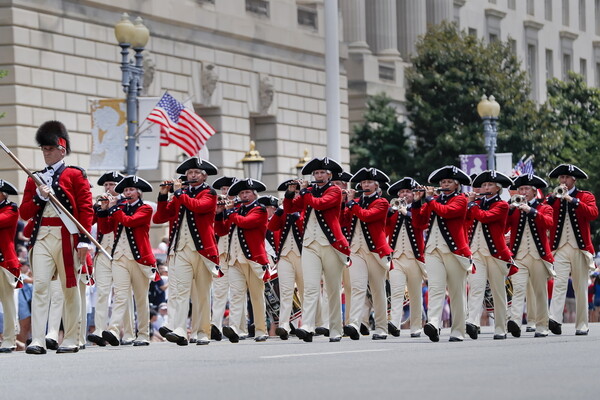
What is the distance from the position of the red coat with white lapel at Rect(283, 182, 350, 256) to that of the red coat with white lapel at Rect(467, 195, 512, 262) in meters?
1.38

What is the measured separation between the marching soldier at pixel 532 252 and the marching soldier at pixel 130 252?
3918 mm

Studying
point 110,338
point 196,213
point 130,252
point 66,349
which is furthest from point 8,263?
point 66,349

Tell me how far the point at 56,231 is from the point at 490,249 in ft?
16.4

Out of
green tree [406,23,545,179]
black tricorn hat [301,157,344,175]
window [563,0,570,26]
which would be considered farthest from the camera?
window [563,0,570,26]

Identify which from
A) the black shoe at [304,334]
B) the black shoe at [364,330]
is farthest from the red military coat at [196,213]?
the black shoe at [364,330]

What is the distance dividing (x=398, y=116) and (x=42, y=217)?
3638cm

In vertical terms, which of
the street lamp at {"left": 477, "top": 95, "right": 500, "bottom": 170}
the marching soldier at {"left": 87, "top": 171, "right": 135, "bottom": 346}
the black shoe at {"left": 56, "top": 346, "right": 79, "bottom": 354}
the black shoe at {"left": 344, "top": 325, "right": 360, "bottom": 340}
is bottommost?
the black shoe at {"left": 56, "top": 346, "right": 79, "bottom": 354}

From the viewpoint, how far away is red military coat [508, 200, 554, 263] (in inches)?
795

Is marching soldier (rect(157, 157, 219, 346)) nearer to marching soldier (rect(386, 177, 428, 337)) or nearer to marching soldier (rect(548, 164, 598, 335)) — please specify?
marching soldier (rect(386, 177, 428, 337))

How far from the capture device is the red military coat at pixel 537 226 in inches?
795

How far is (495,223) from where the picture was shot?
19.6 m

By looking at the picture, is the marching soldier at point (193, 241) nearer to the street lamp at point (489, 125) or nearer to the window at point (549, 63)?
the street lamp at point (489, 125)

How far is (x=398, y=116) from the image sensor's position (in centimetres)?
5275

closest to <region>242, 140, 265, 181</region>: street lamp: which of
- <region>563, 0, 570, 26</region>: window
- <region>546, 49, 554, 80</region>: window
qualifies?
<region>546, 49, 554, 80</region>: window
